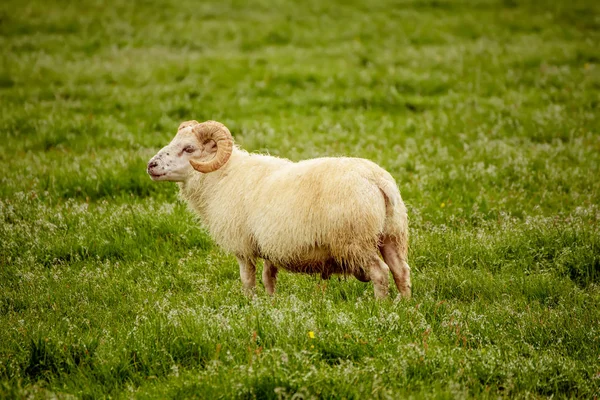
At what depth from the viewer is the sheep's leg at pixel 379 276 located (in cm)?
591

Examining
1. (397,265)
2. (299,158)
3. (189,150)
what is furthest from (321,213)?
(299,158)

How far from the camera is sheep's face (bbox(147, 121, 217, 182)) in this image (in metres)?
7.05

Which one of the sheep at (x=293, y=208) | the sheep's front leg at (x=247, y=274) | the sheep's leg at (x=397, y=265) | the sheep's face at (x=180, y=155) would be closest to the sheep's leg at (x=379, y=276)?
the sheep at (x=293, y=208)

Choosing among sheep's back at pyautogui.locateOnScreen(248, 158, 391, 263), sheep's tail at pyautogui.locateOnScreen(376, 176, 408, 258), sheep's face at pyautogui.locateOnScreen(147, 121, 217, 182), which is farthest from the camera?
sheep's face at pyautogui.locateOnScreen(147, 121, 217, 182)

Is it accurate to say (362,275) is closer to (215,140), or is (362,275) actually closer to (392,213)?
(392,213)

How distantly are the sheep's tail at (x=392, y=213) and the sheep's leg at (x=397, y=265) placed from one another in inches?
3.1

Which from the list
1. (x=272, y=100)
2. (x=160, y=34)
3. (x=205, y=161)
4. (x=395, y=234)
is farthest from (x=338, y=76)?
(x=395, y=234)

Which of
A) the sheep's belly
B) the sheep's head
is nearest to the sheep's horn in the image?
the sheep's head

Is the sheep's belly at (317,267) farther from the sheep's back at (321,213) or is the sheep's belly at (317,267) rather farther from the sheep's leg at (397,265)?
the sheep's leg at (397,265)

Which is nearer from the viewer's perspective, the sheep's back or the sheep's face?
the sheep's back

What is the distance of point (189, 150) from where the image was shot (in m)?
7.12

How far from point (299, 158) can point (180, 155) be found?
4100mm

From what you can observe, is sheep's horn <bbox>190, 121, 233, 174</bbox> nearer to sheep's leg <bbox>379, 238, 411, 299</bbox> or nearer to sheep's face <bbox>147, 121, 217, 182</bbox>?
sheep's face <bbox>147, 121, 217, 182</bbox>

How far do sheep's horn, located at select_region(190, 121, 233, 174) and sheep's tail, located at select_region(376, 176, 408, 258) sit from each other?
196cm
